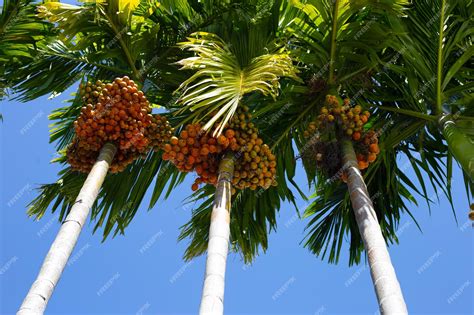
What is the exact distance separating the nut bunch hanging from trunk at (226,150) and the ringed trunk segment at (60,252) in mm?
706

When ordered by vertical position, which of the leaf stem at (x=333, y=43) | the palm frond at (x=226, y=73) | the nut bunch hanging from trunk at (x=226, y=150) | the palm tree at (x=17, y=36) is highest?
the palm tree at (x=17, y=36)

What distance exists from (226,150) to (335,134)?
1083 mm

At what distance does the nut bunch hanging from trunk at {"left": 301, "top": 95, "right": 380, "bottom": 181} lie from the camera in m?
4.83

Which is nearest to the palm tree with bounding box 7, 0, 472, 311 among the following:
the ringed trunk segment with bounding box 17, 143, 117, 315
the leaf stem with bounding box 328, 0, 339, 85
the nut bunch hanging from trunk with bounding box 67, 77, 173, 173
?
the leaf stem with bounding box 328, 0, 339, 85

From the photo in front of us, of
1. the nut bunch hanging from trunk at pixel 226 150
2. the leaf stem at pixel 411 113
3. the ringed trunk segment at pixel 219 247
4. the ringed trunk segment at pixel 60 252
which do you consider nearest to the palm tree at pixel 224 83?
the ringed trunk segment at pixel 219 247

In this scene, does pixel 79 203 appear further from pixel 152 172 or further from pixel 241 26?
pixel 241 26

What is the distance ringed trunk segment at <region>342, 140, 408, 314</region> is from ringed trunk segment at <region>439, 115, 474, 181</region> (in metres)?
0.86

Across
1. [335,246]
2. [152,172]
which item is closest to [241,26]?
[152,172]

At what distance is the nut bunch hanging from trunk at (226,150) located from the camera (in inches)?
179

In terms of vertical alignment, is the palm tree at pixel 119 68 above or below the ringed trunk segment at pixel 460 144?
above

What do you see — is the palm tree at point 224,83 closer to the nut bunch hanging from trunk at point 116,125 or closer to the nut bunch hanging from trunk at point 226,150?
the nut bunch hanging from trunk at point 226,150

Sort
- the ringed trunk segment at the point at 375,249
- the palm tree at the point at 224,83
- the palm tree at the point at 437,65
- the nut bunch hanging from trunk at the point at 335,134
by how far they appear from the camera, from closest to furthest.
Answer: the ringed trunk segment at the point at 375,249
the palm tree at the point at 224,83
the nut bunch hanging from trunk at the point at 335,134
the palm tree at the point at 437,65

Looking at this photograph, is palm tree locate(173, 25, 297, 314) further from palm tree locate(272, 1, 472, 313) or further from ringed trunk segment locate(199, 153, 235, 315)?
palm tree locate(272, 1, 472, 313)

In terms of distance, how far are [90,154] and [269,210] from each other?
88.0 inches
